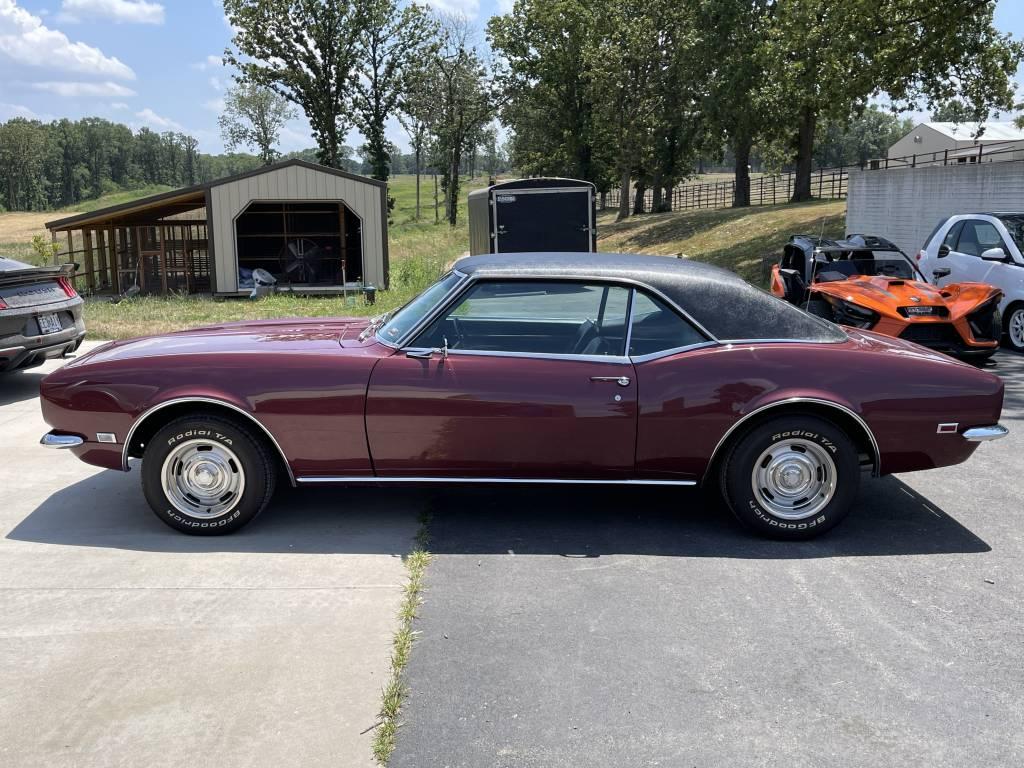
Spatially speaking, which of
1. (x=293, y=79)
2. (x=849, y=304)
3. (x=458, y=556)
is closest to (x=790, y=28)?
(x=849, y=304)

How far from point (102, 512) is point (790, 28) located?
21.8 metres

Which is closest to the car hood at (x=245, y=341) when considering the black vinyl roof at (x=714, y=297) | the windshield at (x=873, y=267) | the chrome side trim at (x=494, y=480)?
the chrome side trim at (x=494, y=480)

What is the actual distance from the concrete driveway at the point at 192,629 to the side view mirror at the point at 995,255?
352 inches

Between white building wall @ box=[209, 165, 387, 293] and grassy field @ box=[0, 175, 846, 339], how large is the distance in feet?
2.93

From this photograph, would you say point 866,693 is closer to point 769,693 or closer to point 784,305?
point 769,693

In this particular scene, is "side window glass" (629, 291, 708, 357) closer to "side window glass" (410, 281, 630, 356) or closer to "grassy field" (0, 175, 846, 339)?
"side window glass" (410, 281, 630, 356)

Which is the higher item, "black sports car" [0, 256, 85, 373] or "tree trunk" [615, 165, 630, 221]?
"tree trunk" [615, 165, 630, 221]

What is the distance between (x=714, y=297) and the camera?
5031 mm

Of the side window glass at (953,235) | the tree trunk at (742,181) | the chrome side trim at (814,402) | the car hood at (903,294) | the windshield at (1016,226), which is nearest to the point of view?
the chrome side trim at (814,402)

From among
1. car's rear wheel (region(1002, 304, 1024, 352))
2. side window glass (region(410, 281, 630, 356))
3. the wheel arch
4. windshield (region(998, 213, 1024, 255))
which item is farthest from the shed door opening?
the wheel arch

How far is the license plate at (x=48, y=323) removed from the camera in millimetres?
9062

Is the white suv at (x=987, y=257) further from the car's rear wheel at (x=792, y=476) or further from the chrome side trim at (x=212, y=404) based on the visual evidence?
the chrome side trim at (x=212, y=404)

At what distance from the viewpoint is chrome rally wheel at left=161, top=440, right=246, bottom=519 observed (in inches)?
195

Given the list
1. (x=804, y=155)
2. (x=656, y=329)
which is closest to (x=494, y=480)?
(x=656, y=329)
